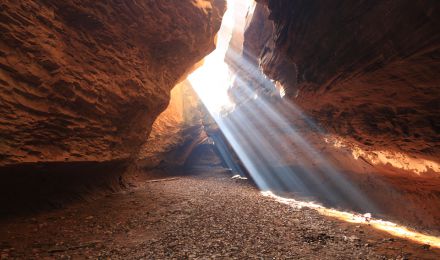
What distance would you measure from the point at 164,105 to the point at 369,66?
9398mm

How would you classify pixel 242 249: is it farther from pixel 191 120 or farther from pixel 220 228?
pixel 191 120

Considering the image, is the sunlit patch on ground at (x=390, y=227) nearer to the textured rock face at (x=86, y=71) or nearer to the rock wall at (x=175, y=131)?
the textured rock face at (x=86, y=71)

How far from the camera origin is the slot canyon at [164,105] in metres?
4.88

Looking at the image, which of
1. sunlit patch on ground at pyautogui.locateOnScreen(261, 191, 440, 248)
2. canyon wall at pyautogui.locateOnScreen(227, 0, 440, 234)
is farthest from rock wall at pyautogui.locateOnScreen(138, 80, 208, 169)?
sunlit patch on ground at pyautogui.locateOnScreen(261, 191, 440, 248)

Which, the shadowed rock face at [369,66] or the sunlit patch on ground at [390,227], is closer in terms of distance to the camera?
the shadowed rock face at [369,66]

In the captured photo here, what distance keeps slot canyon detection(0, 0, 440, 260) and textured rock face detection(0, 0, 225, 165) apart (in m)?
0.04

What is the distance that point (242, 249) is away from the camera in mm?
4992

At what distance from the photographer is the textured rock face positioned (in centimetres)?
572

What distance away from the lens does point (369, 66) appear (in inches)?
210

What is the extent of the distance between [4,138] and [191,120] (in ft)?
63.7

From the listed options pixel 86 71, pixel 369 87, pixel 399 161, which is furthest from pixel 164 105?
pixel 399 161

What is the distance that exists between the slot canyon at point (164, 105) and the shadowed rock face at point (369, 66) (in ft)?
0.10

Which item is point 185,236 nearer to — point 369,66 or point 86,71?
point 369,66

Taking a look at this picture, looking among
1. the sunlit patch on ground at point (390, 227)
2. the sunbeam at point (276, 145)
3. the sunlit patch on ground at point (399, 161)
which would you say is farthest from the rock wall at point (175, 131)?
the sunlit patch on ground at point (399, 161)
